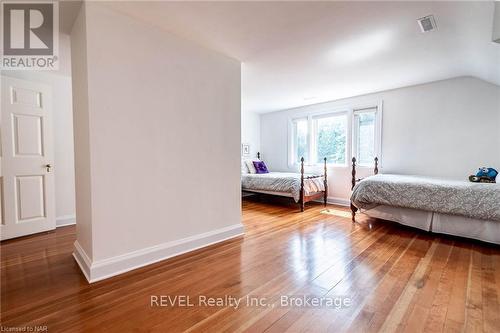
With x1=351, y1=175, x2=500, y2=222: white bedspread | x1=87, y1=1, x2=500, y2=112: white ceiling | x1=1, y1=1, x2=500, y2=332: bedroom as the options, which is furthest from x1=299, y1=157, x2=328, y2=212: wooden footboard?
x1=87, y1=1, x2=500, y2=112: white ceiling

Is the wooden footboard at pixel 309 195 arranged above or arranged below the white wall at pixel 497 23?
below

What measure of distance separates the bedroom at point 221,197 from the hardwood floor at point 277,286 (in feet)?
0.05

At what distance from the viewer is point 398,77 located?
3549 mm

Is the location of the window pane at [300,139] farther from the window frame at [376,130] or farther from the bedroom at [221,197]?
the bedroom at [221,197]

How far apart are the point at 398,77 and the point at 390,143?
1.23 m

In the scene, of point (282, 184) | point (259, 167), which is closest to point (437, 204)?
point (282, 184)

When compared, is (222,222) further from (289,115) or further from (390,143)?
(289,115)

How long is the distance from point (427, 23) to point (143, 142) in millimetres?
2800

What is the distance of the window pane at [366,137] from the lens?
4.55 m

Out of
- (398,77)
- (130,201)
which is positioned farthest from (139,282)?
(398,77)

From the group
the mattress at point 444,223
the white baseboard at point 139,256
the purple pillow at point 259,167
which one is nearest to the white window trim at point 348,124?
the purple pillow at point 259,167

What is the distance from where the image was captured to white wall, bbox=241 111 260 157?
6029 millimetres

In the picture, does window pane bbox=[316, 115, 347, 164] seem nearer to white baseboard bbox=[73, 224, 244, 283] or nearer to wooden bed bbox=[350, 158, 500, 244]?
wooden bed bbox=[350, 158, 500, 244]

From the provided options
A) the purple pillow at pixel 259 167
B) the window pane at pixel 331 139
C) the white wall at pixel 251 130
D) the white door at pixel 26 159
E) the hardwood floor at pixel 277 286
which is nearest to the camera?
the hardwood floor at pixel 277 286
